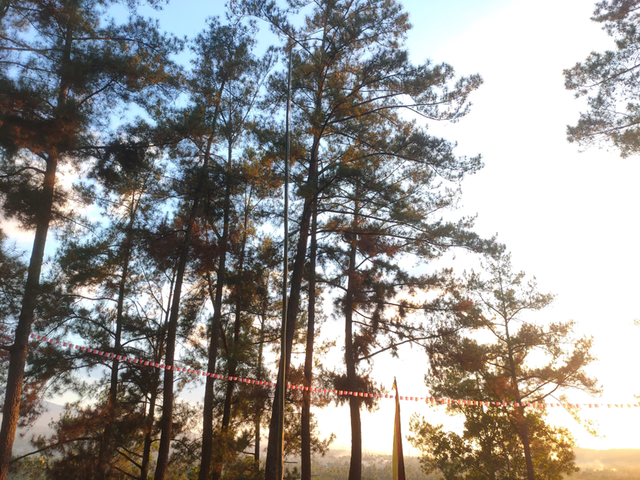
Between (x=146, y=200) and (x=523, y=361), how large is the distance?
17.8 meters

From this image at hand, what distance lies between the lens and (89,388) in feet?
48.6

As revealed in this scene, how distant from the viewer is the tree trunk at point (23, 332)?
8609mm

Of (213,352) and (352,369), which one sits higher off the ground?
(213,352)

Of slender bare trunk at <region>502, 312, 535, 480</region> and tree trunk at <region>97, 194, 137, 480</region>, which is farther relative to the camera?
slender bare trunk at <region>502, 312, 535, 480</region>

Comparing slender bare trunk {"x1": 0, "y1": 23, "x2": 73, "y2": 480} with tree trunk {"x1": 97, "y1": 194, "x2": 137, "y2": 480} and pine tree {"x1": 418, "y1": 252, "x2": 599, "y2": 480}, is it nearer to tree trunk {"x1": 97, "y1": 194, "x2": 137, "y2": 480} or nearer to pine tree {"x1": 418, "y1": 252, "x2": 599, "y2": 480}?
tree trunk {"x1": 97, "y1": 194, "x2": 137, "y2": 480}

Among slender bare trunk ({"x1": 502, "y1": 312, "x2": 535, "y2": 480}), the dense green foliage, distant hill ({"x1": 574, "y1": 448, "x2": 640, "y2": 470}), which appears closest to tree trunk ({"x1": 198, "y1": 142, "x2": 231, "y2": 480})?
the dense green foliage

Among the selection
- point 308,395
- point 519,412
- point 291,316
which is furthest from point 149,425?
point 519,412

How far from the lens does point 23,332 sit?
9.21 meters

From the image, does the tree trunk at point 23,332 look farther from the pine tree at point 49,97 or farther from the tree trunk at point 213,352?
the tree trunk at point 213,352

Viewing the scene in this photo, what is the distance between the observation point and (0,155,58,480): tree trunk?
8.61 m

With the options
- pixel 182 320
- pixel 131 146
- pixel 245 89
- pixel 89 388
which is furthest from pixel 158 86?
pixel 89 388

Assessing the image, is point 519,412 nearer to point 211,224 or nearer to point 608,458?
point 211,224

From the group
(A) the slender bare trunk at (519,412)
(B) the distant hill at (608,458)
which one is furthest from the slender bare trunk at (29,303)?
(B) the distant hill at (608,458)

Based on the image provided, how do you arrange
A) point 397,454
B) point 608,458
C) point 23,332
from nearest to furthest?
1. point 23,332
2. point 397,454
3. point 608,458
